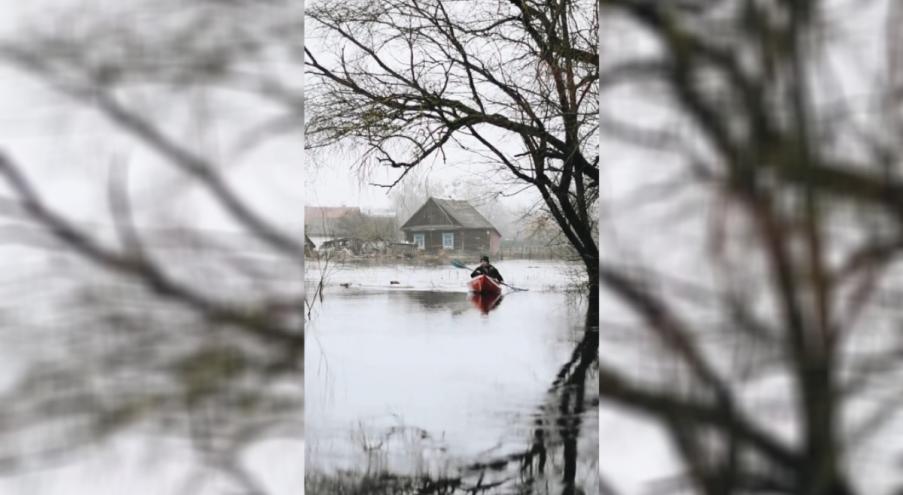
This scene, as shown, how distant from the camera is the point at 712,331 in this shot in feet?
5.08

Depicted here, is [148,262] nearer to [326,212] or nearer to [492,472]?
→ [326,212]

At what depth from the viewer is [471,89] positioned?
6.72 feet

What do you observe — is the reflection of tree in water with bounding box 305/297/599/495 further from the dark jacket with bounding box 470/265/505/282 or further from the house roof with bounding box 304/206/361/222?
the house roof with bounding box 304/206/361/222

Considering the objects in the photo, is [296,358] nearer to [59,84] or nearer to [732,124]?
[59,84]

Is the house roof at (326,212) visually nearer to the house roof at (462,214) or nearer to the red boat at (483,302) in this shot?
the house roof at (462,214)

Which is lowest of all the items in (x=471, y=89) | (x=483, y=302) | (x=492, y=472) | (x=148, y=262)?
(x=492, y=472)

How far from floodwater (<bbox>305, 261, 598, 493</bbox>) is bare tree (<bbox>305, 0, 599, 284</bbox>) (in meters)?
0.26

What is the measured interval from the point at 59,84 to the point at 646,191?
1.27 m

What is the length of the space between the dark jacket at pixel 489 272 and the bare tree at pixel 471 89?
22cm

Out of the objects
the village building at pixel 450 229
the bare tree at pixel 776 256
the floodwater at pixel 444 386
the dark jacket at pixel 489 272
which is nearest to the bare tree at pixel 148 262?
the floodwater at pixel 444 386

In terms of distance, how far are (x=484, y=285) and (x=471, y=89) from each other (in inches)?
20.1

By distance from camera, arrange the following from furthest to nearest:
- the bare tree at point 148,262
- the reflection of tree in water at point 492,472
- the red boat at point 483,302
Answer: the red boat at point 483,302 < the reflection of tree in water at point 492,472 < the bare tree at point 148,262

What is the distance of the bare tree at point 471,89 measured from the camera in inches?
79.0

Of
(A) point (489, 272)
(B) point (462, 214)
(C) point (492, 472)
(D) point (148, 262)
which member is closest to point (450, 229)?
(B) point (462, 214)
